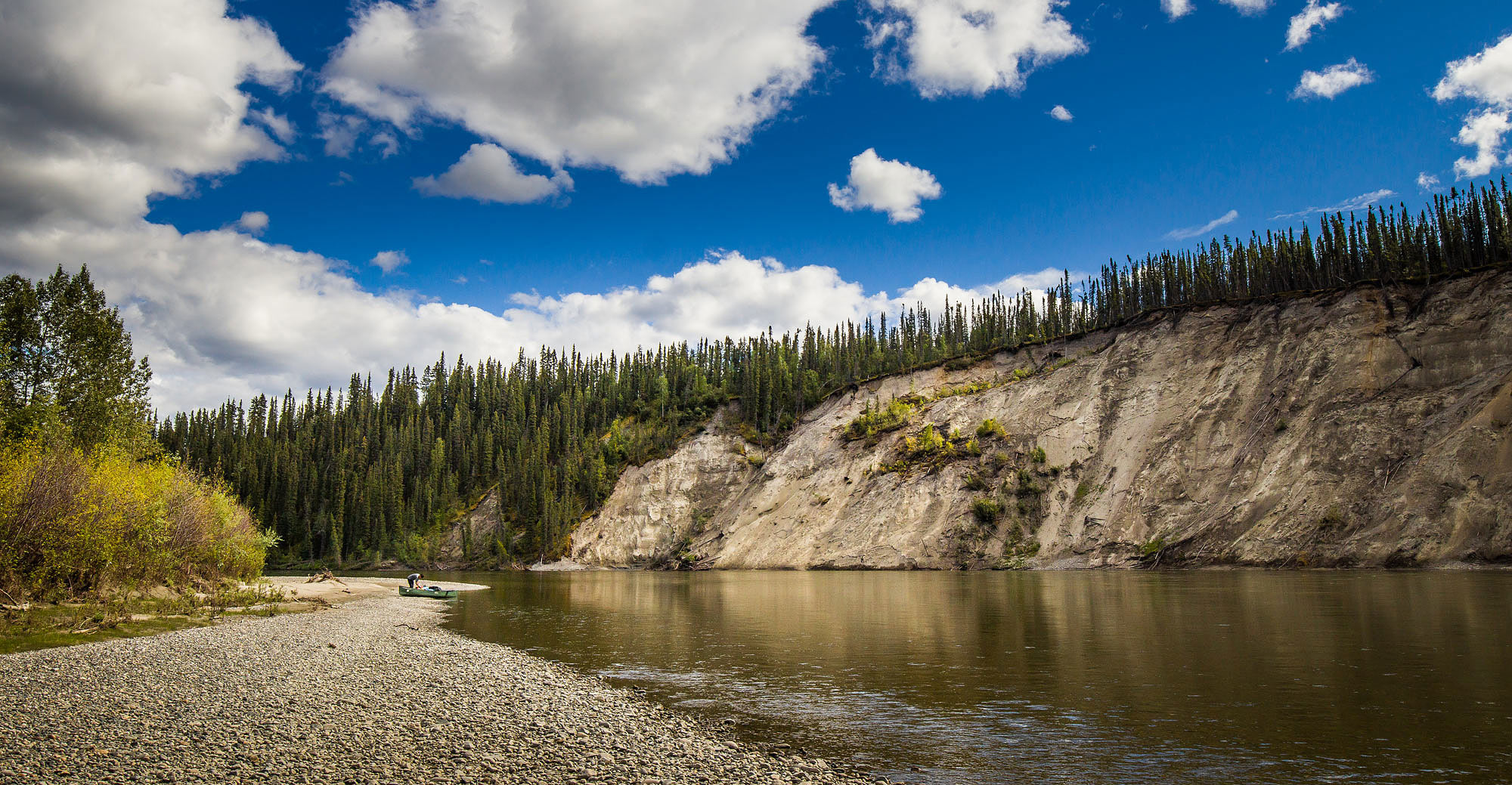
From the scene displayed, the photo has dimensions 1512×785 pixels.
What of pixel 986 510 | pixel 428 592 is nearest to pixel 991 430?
pixel 986 510

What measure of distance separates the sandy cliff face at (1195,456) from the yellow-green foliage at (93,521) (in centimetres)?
5902

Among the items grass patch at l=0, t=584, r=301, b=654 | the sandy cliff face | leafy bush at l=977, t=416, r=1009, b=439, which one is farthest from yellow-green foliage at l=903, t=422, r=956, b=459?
grass patch at l=0, t=584, r=301, b=654

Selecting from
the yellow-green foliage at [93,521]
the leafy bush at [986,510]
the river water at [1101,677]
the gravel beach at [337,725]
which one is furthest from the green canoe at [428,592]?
the leafy bush at [986,510]

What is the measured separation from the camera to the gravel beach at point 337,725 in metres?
10.1

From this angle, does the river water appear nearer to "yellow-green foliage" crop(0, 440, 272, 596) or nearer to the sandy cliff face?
"yellow-green foliage" crop(0, 440, 272, 596)

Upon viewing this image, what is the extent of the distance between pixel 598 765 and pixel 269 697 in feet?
26.4

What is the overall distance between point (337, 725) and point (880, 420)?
86724 mm

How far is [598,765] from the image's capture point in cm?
1073

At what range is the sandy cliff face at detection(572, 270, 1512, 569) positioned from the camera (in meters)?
53.6

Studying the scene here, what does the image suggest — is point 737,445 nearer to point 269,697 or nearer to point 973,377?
point 973,377

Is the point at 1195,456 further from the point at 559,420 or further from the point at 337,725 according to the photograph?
the point at 559,420

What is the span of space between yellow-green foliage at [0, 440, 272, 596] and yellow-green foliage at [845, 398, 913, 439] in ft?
234

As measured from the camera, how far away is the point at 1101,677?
17.3 meters

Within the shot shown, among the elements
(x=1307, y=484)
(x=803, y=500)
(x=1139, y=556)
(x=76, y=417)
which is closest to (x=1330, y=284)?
(x=1307, y=484)
